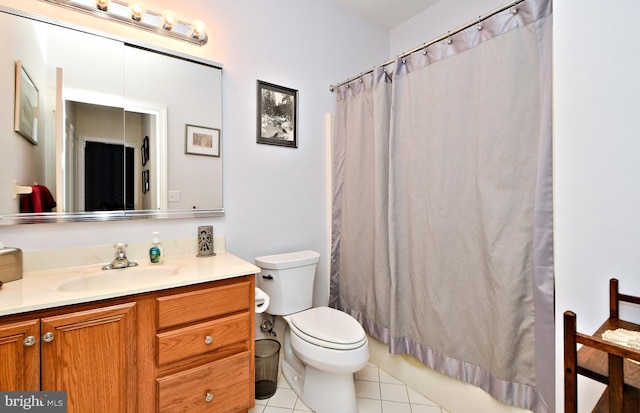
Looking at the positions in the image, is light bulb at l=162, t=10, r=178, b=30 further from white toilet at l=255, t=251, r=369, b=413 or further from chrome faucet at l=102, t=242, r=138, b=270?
white toilet at l=255, t=251, r=369, b=413

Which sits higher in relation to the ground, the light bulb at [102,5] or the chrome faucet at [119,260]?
the light bulb at [102,5]

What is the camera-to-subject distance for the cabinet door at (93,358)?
968mm

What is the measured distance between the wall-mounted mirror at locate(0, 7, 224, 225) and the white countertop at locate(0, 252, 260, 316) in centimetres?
27

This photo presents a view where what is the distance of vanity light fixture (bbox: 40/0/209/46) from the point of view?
55.6 inches

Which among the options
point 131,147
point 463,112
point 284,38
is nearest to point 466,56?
point 463,112

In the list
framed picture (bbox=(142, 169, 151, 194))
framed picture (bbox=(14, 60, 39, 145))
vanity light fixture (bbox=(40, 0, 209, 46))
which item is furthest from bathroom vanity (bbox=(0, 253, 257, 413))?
vanity light fixture (bbox=(40, 0, 209, 46))

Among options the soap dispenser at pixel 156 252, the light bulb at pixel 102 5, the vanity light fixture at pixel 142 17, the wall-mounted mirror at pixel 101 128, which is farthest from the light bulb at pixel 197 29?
the soap dispenser at pixel 156 252

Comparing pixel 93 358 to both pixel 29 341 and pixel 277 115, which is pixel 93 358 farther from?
pixel 277 115

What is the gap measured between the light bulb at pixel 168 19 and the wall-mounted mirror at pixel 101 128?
15 cm

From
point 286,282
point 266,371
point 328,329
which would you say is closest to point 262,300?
point 286,282

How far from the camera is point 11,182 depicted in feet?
4.14

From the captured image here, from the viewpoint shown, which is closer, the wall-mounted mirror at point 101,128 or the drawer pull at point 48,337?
the drawer pull at point 48,337

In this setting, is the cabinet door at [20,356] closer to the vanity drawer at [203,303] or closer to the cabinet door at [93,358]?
the cabinet door at [93,358]

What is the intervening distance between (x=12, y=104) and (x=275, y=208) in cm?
136
